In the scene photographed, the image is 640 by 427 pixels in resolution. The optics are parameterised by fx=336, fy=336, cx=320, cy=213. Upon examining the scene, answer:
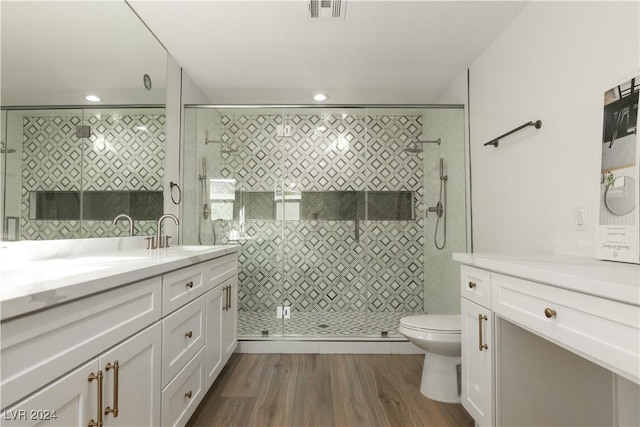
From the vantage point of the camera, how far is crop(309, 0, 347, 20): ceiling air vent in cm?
200

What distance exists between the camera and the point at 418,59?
2717 mm

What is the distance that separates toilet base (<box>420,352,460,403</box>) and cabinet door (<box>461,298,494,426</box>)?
0.29 meters

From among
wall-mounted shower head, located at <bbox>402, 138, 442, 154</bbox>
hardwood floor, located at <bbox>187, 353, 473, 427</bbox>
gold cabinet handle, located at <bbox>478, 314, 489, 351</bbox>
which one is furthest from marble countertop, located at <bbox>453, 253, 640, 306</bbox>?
wall-mounted shower head, located at <bbox>402, 138, 442, 154</bbox>

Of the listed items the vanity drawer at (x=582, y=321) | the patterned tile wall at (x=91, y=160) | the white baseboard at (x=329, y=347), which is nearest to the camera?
the vanity drawer at (x=582, y=321)

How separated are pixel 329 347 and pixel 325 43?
7.93 feet

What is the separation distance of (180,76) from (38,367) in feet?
8.75

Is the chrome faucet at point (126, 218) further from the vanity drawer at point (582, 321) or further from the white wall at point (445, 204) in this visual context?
the white wall at point (445, 204)

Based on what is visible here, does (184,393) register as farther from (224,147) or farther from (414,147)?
(414,147)

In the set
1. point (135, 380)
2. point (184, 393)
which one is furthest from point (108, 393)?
point (184, 393)

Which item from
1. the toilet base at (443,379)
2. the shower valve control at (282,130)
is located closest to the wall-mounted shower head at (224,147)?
the shower valve control at (282,130)

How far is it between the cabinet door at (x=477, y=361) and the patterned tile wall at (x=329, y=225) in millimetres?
1588

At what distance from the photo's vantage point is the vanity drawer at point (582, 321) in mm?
796

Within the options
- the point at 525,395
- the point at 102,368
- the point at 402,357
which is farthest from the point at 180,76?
the point at 525,395

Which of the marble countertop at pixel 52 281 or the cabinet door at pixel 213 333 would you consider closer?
the marble countertop at pixel 52 281
